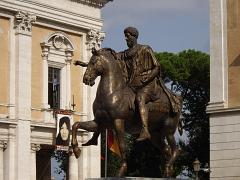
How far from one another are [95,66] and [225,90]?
52.1ft

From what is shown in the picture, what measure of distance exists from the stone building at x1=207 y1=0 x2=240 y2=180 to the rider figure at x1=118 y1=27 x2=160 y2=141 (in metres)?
14.7

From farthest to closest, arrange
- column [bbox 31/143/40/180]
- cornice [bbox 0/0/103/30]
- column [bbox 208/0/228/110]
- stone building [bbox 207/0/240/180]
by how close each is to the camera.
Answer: column [bbox 31/143/40/180], cornice [bbox 0/0/103/30], column [bbox 208/0/228/110], stone building [bbox 207/0/240/180]

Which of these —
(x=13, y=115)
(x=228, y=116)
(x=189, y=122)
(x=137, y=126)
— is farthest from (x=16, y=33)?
(x=137, y=126)

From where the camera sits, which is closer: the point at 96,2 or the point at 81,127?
the point at 81,127

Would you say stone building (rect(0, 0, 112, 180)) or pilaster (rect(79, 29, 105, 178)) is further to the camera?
pilaster (rect(79, 29, 105, 178))

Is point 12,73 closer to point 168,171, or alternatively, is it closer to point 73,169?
point 73,169

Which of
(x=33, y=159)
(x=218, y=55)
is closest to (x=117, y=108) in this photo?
(x=218, y=55)

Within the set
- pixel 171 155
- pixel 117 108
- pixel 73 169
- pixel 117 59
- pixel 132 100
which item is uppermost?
pixel 117 59

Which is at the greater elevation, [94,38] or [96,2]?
[96,2]

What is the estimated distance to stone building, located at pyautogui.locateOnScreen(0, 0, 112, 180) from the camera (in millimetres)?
37000

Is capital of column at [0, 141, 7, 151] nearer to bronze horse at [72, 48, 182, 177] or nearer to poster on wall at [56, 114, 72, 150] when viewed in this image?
poster on wall at [56, 114, 72, 150]

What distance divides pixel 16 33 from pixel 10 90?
2.80 metres

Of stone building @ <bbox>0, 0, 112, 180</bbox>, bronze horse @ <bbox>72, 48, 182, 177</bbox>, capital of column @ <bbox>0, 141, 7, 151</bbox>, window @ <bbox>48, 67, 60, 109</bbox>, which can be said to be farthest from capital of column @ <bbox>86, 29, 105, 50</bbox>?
bronze horse @ <bbox>72, 48, 182, 177</bbox>

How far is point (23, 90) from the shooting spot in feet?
123
